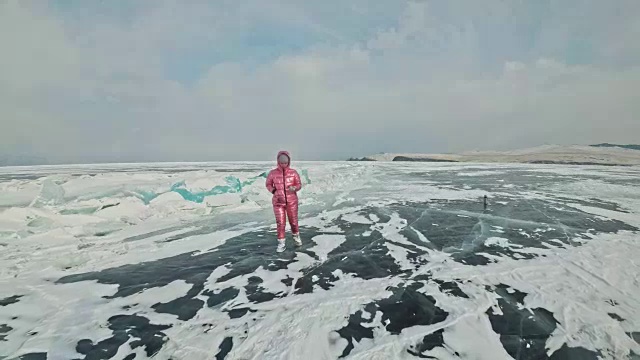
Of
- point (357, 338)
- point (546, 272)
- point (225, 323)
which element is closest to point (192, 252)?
point (225, 323)

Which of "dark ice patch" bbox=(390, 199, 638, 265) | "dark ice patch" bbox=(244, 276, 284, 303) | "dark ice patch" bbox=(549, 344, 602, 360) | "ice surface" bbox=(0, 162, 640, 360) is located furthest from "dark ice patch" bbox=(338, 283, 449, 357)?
"dark ice patch" bbox=(390, 199, 638, 265)

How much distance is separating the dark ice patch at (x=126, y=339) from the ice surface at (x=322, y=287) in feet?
0.06

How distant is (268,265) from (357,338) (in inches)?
97.6

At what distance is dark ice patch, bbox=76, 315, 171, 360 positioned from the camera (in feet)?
9.30

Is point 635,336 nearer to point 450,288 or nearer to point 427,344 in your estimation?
point 450,288

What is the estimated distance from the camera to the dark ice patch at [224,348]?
274cm

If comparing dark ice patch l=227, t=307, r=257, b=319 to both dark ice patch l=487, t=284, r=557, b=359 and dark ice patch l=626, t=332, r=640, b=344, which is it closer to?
dark ice patch l=487, t=284, r=557, b=359

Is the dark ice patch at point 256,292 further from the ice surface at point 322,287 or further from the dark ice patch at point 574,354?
the dark ice patch at point 574,354

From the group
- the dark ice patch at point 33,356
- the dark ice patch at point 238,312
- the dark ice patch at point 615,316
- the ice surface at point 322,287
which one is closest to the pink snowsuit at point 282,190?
the ice surface at point 322,287

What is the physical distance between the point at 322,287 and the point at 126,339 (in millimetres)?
2313

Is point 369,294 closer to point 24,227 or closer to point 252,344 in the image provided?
point 252,344

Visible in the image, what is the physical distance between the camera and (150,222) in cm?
860

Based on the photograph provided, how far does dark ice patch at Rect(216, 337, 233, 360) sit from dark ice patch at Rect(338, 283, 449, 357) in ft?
3.57

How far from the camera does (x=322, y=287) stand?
13.7 ft
